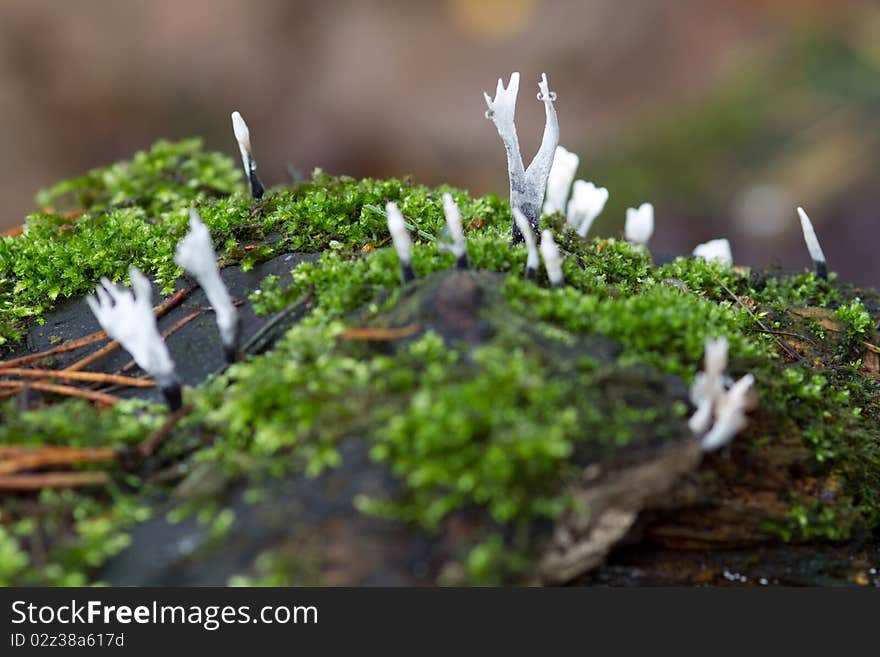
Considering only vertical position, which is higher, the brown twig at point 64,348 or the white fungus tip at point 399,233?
the brown twig at point 64,348

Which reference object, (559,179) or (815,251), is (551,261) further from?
(815,251)

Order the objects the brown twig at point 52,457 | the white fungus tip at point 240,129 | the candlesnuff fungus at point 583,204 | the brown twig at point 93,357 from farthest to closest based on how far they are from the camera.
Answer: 1. the candlesnuff fungus at point 583,204
2. the white fungus tip at point 240,129
3. the brown twig at point 93,357
4. the brown twig at point 52,457

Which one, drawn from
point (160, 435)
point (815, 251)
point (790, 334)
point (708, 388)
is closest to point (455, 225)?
point (708, 388)

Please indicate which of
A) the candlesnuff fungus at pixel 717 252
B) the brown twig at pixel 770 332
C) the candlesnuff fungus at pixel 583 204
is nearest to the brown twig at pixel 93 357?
the candlesnuff fungus at pixel 583 204

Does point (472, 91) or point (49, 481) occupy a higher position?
point (472, 91)

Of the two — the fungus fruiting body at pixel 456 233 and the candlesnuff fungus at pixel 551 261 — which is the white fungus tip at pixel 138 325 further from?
the candlesnuff fungus at pixel 551 261

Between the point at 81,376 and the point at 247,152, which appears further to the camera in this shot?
the point at 247,152

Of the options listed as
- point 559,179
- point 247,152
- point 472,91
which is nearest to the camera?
point 247,152
